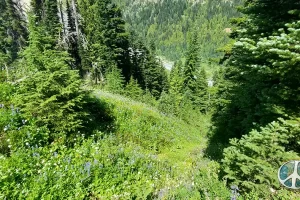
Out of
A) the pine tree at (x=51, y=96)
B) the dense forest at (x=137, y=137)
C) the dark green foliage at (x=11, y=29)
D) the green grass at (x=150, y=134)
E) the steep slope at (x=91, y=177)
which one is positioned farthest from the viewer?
the dark green foliage at (x=11, y=29)

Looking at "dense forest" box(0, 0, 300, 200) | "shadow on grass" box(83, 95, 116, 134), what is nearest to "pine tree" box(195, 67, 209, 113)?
"dense forest" box(0, 0, 300, 200)

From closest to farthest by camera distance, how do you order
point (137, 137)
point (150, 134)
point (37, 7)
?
1. point (137, 137)
2. point (150, 134)
3. point (37, 7)

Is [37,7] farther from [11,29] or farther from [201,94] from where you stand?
[201,94]

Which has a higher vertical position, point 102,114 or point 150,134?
point 102,114

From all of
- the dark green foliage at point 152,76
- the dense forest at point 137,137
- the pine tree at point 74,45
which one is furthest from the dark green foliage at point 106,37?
the dense forest at point 137,137

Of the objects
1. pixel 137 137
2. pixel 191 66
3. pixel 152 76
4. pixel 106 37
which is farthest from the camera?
pixel 191 66

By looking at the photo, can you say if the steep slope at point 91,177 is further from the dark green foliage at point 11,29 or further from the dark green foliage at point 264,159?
the dark green foliage at point 11,29

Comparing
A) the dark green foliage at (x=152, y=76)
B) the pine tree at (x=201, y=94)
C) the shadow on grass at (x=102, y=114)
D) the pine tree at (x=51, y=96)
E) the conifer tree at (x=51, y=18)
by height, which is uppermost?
the conifer tree at (x=51, y=18)

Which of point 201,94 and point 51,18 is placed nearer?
point 51,18

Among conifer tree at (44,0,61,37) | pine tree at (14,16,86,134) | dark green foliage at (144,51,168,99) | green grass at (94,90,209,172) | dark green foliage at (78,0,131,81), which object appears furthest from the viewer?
dark green foliage at (144,51,168,99)

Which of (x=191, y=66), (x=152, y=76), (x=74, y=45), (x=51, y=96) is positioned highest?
(x=51, y=96)

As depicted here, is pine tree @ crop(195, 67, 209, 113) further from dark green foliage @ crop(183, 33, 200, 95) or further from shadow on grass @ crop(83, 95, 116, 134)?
shadow on grass @ crop(83, 95, 116, 134)

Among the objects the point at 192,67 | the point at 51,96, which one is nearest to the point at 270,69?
the point at 51,96

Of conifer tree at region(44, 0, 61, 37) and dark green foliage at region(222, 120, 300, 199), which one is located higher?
conifer tree at region(44, 0, 61, 37)
